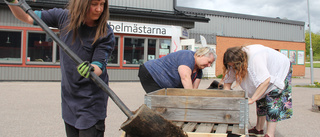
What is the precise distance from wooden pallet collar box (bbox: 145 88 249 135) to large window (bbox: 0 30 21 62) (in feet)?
39.8

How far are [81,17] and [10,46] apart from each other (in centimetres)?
1261

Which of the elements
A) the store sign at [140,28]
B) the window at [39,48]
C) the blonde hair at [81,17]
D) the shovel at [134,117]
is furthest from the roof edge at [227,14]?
the shovel at [134,117]

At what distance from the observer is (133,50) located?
48.1ft

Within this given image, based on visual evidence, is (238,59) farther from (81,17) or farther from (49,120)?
(49,120)

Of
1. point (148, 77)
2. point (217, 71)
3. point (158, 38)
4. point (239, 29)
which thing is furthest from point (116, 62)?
point (239, 29)

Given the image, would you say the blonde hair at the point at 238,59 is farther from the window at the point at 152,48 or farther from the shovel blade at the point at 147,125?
the window at the point at 152,48

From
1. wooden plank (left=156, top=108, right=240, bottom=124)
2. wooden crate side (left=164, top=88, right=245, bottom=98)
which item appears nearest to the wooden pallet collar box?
wooden plank (left=156, top=108, right=240, bottom=124)

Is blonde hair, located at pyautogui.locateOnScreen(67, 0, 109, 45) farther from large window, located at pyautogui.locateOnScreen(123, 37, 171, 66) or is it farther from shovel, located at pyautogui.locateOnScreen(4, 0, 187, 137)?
large window, located at pyautogui.locateOnScreen(123, 37, 171, 66)

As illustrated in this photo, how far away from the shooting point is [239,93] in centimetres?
321

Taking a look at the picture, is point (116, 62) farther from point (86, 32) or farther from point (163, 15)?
point (86, 32)

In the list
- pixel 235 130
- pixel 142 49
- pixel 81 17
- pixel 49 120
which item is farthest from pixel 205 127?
pixel 142 49

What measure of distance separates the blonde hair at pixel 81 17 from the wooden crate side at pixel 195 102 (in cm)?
93

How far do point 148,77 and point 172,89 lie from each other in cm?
43

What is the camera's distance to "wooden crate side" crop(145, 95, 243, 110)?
8.48 feet
